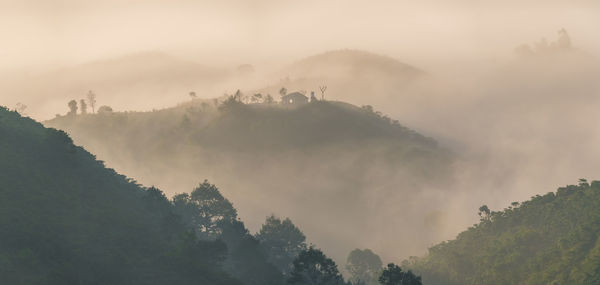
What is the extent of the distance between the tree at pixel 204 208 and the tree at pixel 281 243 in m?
10.4

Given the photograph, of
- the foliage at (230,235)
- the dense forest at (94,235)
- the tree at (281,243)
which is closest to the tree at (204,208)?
the foliage at (230,235)

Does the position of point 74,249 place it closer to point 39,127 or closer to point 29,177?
point 29,177

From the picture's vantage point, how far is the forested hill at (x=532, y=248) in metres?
148

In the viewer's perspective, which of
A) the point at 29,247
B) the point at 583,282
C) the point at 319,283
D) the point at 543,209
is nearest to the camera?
Answer: the point at 29,247

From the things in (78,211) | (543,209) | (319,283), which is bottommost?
(319,283)

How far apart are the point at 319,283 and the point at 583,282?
66.0 metres

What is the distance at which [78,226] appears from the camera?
364ft

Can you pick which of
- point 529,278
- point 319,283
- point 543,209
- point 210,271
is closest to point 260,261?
point 210,271

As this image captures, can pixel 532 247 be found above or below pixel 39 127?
below

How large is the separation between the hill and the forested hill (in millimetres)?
63008

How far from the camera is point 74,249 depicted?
10250 centimetres

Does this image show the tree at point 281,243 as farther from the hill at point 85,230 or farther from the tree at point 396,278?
the tree at point 396,278

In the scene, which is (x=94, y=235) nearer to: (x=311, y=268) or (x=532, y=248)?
(x=311, y=268)

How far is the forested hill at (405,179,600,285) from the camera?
14825 centimetres
